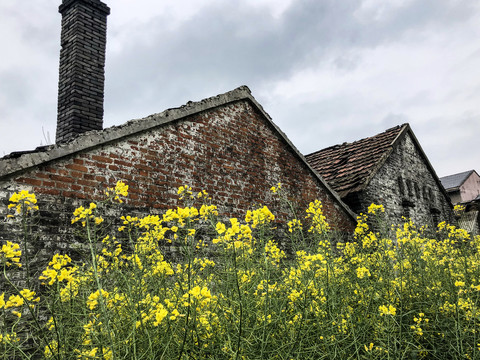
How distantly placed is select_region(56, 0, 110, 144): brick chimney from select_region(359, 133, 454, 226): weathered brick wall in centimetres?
672

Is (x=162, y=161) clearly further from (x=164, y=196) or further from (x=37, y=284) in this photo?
(x=37, y=284)

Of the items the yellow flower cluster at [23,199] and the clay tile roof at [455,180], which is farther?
the clay tile roof at [455,180]

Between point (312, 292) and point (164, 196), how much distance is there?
11.1 ft

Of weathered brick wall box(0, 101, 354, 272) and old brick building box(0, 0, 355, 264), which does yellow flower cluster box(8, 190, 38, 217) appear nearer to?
weathered brick wall box(0, 101, 354, 272)

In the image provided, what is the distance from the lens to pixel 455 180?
4216 centimetres

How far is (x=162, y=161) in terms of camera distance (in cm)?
591

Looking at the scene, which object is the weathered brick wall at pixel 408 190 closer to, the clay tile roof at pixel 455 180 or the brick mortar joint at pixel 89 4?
the brick mortar joint at pixel 89 4

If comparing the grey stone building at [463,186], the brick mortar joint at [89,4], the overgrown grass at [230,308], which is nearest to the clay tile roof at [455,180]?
the grey stone building at [463,186]

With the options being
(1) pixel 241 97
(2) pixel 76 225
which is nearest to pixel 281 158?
(1) pixel 241 97

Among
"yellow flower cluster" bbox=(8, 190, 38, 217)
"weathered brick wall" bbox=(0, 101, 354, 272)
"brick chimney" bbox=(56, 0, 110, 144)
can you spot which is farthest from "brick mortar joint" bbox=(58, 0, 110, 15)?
"yellow flower cluster" bbox=(8, 190, 38, 217)

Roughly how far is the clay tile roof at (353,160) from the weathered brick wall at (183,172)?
48.6 inches

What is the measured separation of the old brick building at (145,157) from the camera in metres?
4.56

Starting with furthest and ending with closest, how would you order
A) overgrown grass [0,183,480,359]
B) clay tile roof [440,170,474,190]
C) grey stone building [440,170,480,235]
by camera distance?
1. clay tile roof [440,170,474,190]
2. grey stone building [440,170,480,235]
3. overgrown grass [0,183,480,359]

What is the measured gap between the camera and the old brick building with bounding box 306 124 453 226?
982cm
